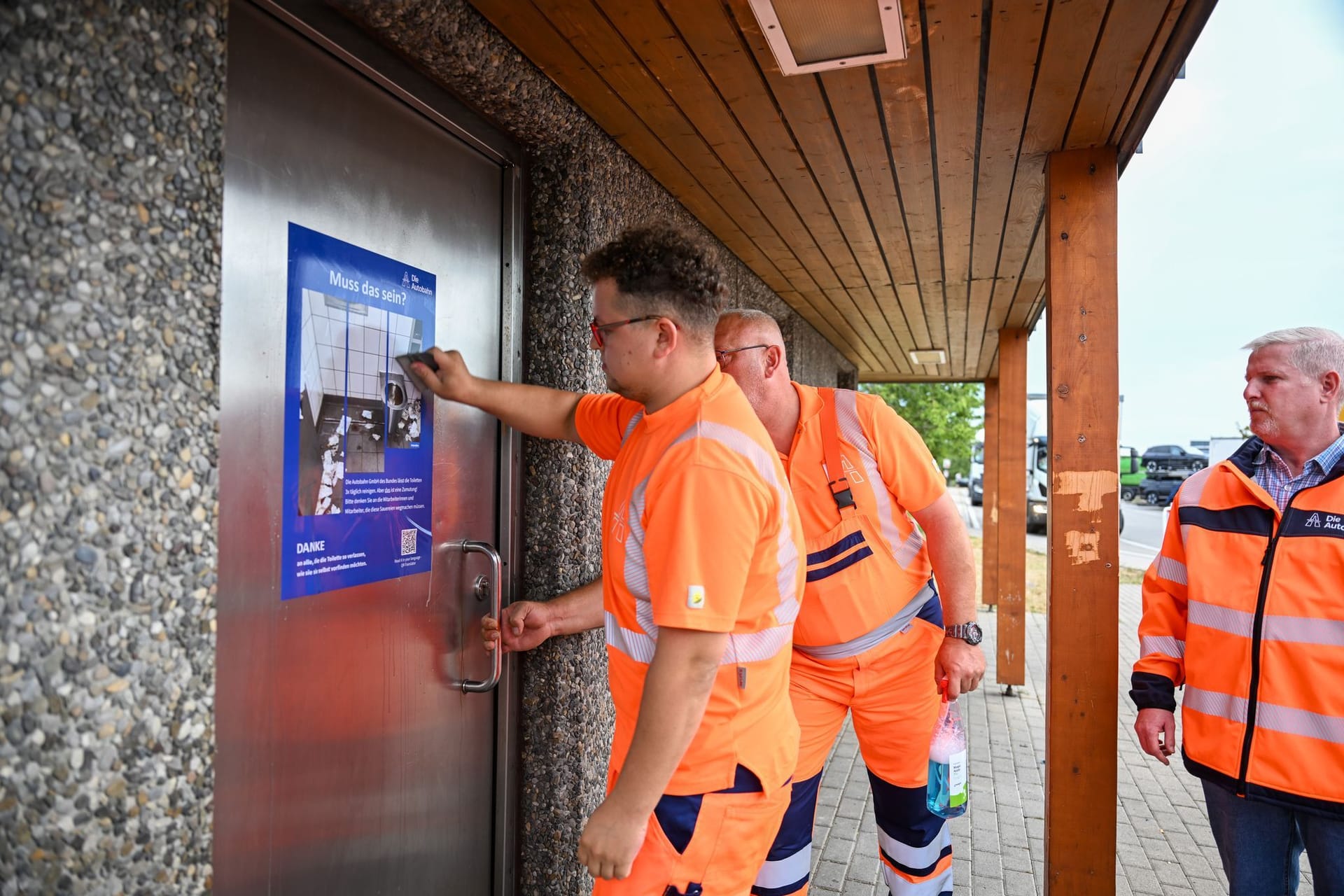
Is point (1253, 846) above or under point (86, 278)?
under

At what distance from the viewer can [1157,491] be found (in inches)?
1439

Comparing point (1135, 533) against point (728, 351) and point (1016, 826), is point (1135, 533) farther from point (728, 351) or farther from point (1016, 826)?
point (728, 351)

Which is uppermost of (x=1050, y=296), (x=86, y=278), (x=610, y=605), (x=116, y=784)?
(x=1050, y=296)

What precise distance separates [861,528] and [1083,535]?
1083 mm

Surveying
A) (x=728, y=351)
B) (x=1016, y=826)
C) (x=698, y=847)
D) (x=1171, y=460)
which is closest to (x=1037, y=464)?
(x=1171, y=460)

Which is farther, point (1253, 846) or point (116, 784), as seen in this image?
point (1253, 846)

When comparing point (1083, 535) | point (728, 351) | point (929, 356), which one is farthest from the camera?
point (929, 356)

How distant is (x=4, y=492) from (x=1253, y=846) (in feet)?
9.83

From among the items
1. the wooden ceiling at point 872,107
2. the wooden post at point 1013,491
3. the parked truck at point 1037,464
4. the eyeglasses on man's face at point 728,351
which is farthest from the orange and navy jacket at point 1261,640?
the parked truck at point 1037,464

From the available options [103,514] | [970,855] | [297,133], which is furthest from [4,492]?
[970,855]

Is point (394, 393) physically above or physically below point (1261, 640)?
above

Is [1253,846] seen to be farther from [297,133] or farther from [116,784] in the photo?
[297,133]

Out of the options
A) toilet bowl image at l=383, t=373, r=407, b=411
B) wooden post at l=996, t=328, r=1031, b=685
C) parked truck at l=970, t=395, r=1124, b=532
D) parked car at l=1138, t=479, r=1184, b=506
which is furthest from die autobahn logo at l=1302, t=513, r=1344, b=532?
parked car at l=1138, t=479, r=1184, b=506

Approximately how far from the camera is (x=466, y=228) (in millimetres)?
2543
